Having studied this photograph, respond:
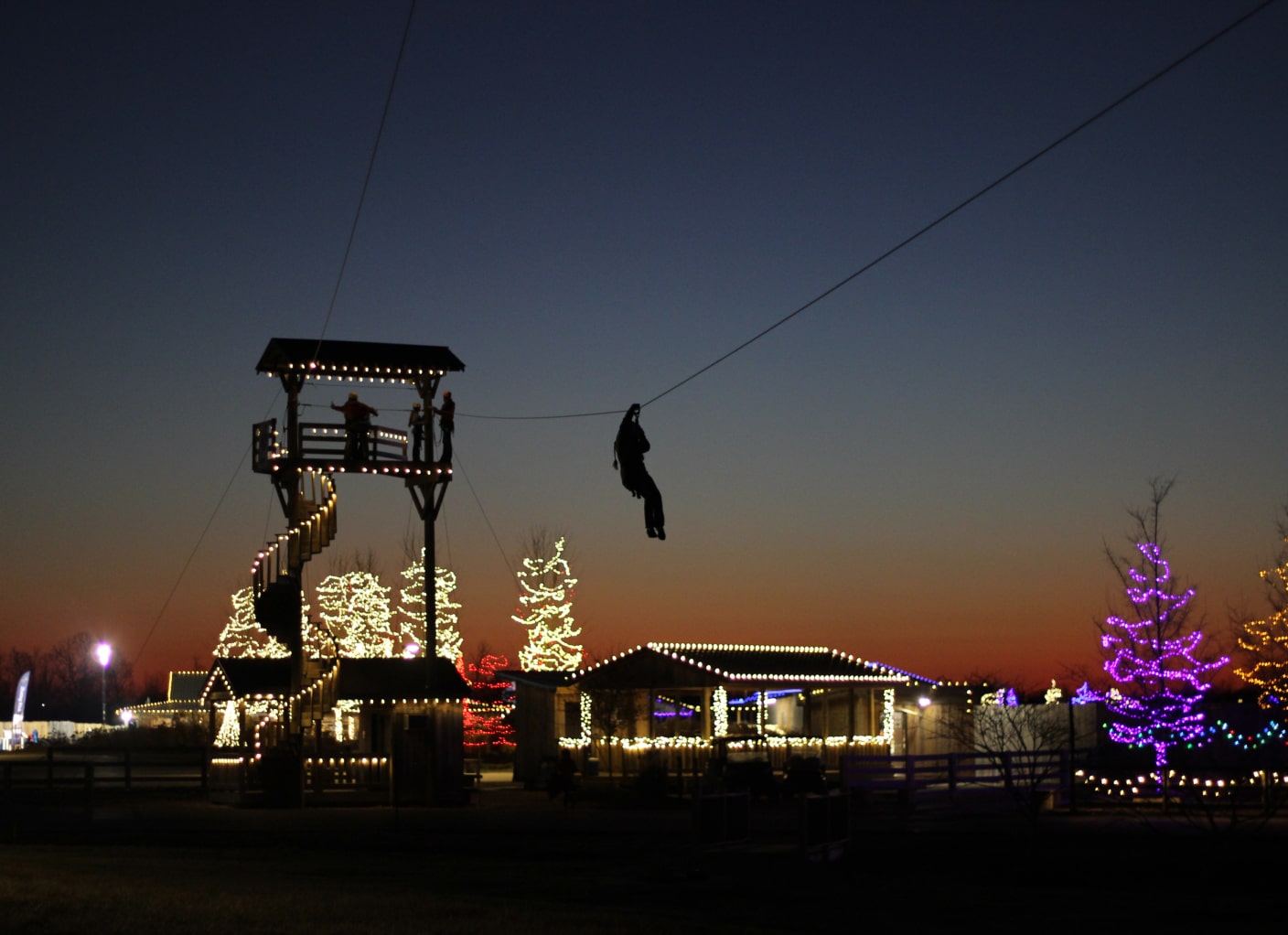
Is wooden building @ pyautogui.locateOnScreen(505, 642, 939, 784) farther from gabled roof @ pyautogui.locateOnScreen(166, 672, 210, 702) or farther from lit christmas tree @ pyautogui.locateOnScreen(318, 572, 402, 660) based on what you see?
gabled roof @ pyautogui.locateOnScreen(166, 672, 210, 702)

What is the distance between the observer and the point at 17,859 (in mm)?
19688

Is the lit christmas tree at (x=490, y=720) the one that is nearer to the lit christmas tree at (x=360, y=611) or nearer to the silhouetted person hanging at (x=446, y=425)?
the lit christmas tree at (x=360, y=611)

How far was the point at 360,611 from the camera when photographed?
6744 centimetres

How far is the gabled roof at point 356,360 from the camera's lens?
3478cm

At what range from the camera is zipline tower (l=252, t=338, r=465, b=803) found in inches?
1359

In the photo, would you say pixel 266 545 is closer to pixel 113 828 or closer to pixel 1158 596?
pixel 113 828

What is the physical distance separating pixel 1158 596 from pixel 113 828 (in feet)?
80.2

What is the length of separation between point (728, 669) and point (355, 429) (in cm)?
1220

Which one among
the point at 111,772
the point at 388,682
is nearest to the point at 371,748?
the point at 388,682

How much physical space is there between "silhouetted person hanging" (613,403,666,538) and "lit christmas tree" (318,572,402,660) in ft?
160

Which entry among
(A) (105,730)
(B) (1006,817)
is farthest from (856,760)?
(A) (105,730)

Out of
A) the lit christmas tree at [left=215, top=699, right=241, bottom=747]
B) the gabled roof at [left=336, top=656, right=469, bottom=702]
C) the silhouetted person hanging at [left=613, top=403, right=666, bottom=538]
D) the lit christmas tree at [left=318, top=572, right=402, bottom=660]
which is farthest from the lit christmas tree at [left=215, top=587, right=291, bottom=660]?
the silhouetted person hanging at [left=613, top=403, right=666, bottom=538]

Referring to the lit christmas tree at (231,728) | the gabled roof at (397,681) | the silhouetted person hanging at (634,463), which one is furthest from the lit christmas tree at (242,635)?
the silhouetted person hanging at (634,463)

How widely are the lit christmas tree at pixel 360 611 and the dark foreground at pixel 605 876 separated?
37.9 metres
